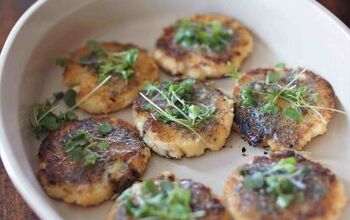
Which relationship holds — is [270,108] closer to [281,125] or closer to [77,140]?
[281,125]

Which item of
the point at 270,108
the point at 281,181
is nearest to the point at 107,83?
the point at 270,108

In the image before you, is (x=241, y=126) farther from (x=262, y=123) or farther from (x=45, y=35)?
(x=45, y=35)

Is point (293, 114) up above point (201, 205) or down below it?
above

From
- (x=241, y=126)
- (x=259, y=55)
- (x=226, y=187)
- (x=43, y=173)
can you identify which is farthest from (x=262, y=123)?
(x=43, y=173)

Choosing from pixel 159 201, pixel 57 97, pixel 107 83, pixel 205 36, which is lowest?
pixel 57 97

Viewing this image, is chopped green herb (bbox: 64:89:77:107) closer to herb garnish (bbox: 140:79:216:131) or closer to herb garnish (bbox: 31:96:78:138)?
herb garnish (bbox: 31:96:78:138)

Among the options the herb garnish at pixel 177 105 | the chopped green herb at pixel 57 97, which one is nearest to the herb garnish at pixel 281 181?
the herb garnish at pixel 177 105
